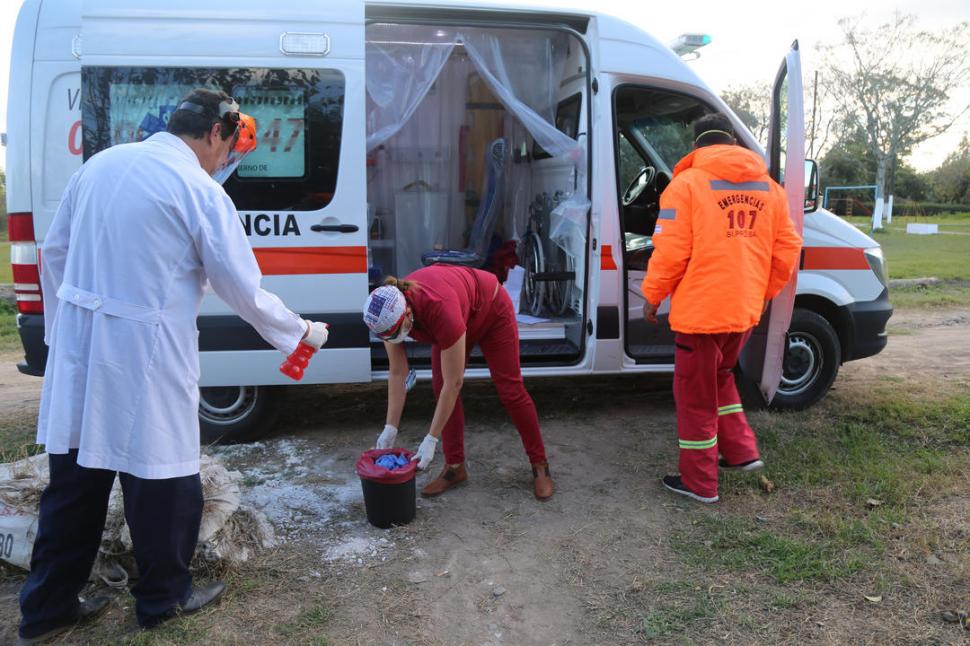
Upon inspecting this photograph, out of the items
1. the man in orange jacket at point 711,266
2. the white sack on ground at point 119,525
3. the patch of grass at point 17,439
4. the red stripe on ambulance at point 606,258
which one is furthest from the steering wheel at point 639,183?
the patch of grass at point 17,439

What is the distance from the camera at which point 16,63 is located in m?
4.00

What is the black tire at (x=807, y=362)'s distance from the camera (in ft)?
16.7

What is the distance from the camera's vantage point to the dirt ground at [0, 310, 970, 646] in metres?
2.78

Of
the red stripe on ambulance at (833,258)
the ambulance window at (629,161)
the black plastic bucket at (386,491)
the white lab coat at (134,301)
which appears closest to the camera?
the white lab coat at (134,301)

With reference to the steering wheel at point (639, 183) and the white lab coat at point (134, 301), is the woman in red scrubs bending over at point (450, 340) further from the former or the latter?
the steering wheel at point (639, 183)

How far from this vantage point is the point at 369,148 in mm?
5113

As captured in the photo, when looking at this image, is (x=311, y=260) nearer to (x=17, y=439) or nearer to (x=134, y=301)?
(x=134, y=301)

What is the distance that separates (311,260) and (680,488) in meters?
2.33

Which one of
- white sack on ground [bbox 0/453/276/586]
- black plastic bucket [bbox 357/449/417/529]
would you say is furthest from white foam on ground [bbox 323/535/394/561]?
white sack on ground [bbox 0/453/276/586]

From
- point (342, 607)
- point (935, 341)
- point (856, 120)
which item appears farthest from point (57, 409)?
point (856, 120)

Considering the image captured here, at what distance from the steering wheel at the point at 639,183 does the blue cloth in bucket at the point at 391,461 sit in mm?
2874

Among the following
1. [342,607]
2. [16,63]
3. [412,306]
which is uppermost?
[16,63]

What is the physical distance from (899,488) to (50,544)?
3.72m

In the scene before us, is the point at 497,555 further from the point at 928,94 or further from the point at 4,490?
the point at 928,94
